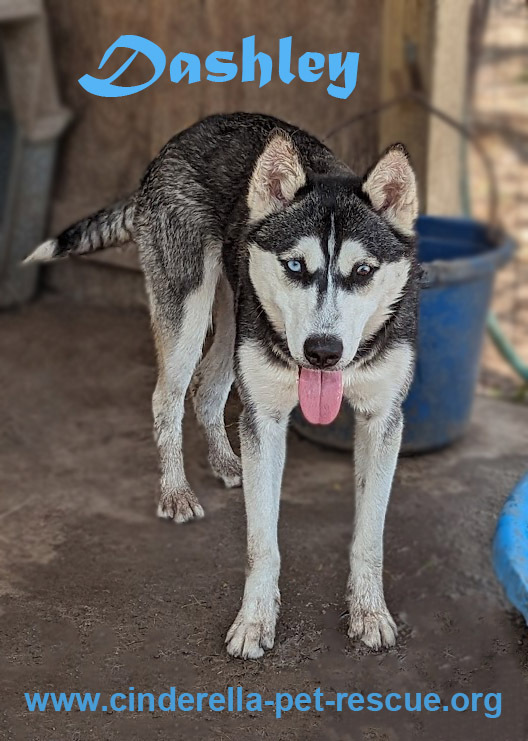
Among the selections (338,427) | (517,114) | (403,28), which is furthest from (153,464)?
(517,114)

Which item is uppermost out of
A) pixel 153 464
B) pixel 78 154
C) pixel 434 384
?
pixel 78 154

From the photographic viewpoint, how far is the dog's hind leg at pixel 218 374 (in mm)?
3590

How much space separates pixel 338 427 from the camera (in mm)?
4477

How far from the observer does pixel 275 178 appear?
9.46ft

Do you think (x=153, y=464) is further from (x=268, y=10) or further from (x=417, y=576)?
(x=268, y=10)

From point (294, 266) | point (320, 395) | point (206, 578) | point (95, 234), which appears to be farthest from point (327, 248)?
point (206, 578)

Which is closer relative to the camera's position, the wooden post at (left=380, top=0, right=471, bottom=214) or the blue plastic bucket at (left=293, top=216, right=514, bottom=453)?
the blue plastic bucket at (left=293, top=216, right=514, bottom=453)

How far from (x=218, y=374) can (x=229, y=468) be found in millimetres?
466

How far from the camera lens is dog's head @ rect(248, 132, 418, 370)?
2.70m

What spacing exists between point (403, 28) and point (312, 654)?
2.72 meters

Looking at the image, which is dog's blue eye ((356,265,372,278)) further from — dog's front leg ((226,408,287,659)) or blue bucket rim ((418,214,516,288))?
blue bucket rim ((418,214,516,288))

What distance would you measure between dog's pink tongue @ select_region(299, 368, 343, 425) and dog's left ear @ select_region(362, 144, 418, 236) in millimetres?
462

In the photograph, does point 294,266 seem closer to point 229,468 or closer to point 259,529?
point 259,529

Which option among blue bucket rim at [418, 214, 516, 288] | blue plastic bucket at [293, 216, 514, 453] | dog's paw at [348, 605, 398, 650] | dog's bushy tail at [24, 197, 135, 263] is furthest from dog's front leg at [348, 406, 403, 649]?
dog's bushy tail at [24, 197, 135, 263]
